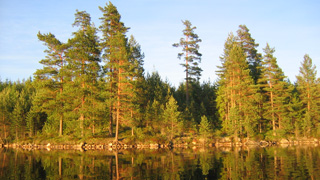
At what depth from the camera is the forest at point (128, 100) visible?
4344cm

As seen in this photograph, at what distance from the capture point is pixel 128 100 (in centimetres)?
4259

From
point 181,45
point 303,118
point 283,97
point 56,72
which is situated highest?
point 181,45

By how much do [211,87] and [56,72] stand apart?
38.7 m

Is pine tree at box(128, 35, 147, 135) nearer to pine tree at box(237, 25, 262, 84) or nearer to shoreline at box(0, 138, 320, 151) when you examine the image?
shoreline at box(0, 138, 320, 151)

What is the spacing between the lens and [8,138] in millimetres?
55500

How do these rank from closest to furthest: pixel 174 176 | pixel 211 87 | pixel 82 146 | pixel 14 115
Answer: pixel 174 176 < pixel 82 146 < pixel 14 115 < pixel 211 87

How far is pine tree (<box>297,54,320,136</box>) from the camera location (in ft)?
171

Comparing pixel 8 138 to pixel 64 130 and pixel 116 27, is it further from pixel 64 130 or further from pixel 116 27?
pixel 116 27

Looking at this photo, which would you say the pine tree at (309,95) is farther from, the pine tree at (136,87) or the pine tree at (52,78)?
the pine tree at (52,78)

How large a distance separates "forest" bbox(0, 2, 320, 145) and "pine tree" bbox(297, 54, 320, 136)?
0.20m

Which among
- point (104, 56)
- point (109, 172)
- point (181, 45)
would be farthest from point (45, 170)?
point (181, 45)

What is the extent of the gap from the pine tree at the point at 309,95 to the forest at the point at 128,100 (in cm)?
20

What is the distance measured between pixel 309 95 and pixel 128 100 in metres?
40.4

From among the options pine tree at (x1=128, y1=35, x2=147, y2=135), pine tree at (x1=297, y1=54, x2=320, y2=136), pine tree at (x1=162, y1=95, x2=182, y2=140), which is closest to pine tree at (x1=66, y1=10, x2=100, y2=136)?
pine tree at (x1=128, y1=35, x2=147, y2=135)
